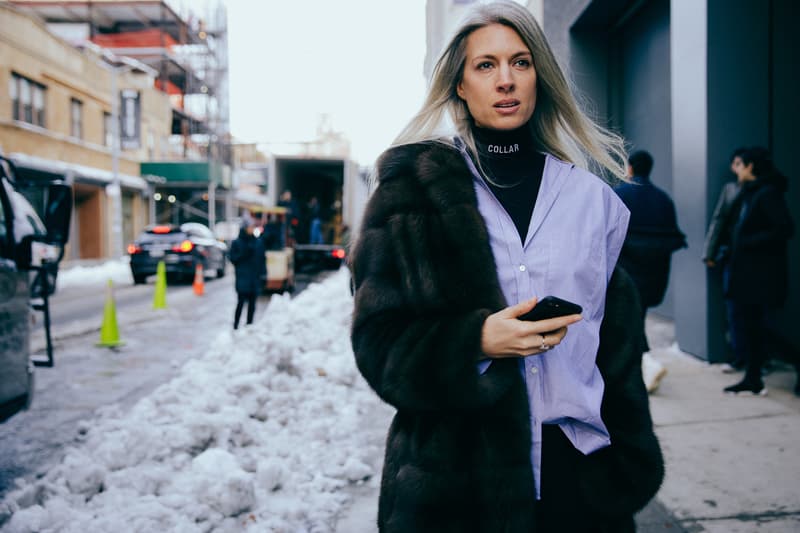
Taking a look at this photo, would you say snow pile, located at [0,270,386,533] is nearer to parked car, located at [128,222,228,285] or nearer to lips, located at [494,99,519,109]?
lips, located at [494,99,519,109]

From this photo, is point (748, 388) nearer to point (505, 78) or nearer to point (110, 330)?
point (505, 78)

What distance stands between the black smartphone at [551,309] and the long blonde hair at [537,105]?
0.54m

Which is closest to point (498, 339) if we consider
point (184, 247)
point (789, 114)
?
point (789, 114)

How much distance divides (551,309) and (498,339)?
0.15 metres

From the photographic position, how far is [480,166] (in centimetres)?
→ 176

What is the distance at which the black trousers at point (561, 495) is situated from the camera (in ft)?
5.34

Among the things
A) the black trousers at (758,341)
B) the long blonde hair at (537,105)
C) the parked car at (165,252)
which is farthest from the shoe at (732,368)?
the parked car at (165,252)

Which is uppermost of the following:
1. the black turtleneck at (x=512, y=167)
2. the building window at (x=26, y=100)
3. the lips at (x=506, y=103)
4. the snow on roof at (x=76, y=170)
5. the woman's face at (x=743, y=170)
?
the building window at (x=26, y=100)

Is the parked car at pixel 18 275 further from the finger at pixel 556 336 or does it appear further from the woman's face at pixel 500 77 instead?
the finger at pixel 556 336

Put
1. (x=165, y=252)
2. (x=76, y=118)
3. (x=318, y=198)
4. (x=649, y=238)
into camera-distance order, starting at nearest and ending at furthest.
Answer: (x=649, y=238), (x=165, y=252), (x=318, y=198), (x=76, y=118)

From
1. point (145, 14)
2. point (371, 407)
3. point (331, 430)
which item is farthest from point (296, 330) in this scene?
point (145, 14)

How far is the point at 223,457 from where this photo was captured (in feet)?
13.7

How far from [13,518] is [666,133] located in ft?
28.8

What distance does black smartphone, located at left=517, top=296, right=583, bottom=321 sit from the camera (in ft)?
4.73
